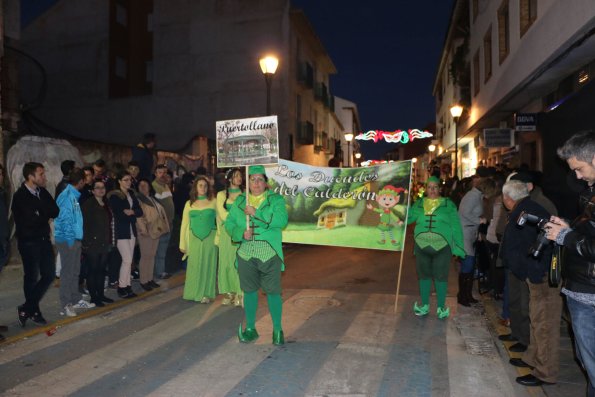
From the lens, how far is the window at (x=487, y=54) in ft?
62.8

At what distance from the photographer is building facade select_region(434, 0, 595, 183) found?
975 centimetres

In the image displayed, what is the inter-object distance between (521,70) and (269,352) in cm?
1196

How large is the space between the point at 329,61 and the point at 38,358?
3468 centimetres

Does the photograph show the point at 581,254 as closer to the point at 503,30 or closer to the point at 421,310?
the point at 421,310

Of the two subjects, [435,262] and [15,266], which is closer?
[435,262]

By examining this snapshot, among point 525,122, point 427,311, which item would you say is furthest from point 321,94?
point 427,311

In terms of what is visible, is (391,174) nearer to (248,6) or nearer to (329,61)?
(248,6)

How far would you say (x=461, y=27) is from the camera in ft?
88.9

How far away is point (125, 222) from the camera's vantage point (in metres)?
8.10

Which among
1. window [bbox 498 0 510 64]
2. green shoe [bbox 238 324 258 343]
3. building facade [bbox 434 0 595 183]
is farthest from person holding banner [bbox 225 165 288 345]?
window [bbox 498 0 510 64]

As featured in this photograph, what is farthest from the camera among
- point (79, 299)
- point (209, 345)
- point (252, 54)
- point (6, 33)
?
point (252, 54)

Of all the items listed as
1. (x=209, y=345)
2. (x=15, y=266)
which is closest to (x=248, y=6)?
(x=15, y=266)

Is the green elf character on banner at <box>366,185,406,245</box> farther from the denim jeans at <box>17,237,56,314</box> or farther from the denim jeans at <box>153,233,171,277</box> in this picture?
the denim jeans at <box>17,237,56,314</box>

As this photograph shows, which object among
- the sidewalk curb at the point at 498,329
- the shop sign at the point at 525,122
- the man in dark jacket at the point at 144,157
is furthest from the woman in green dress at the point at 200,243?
the shop sign at the point at 525,122
